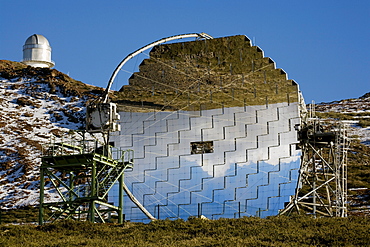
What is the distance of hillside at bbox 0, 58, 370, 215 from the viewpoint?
6125 cm

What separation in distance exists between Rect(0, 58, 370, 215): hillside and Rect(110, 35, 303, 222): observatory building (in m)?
14.5

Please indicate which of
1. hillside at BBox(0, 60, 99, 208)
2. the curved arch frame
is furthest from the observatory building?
hillside at BBox(0, 60, 99, 208)

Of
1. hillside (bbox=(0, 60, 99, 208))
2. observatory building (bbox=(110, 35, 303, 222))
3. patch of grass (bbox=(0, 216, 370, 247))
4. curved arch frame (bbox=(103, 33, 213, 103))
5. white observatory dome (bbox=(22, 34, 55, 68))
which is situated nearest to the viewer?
patch of grass (bbox=(0, 216, 370, 247))

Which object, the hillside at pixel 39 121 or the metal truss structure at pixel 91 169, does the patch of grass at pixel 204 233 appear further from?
the hillside at pixel 39 121

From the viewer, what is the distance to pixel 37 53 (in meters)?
102

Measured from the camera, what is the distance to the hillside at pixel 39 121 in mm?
61250

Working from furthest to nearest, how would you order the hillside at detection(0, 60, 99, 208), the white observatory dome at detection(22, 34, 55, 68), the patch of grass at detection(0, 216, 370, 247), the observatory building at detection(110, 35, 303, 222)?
1. the white observatory dome at detection(22, 34, 55, 68)
2. the hillside at detection(0, 60, 99, 208)
3. the observatory building at detection(110, 35, 303, 222)
4. the patch of grass at detection(0, 216, 370, 247)

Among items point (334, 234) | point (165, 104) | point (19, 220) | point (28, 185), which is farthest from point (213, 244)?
point (28, 185)

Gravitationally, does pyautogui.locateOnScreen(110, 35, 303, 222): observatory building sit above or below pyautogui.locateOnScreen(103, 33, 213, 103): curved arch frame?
below

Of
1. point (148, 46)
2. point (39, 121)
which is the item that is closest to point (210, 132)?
point (148, 46)

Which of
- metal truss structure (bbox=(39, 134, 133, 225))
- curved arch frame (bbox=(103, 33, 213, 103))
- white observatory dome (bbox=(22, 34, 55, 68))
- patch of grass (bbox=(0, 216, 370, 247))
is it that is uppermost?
white observatory dome (bbox=(22, 34, 55, 68))

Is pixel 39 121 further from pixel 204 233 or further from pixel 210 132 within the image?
pixel 204 233

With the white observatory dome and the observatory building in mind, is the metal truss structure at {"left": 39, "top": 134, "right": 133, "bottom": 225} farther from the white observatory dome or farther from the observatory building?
the white observatory dome

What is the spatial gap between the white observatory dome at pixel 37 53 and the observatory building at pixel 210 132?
6199 cm
